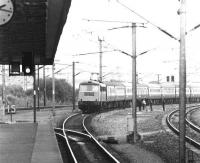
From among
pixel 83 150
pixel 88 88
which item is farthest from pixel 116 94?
pixel 83 150

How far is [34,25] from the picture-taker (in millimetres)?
13992

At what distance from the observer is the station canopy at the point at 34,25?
422 inches

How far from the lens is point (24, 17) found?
501 inches

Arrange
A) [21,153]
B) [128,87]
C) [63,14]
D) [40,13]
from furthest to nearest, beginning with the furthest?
1. [128,87]
2. [21,153]
3. [40,13]
4. [63,14]

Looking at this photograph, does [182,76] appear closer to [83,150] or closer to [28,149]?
[28,149]

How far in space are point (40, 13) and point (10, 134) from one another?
1013cm

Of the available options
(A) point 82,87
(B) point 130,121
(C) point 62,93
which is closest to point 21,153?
(B) point 130,121

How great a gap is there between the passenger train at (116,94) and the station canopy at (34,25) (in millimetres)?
22284

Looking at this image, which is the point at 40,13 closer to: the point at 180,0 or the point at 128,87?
the point at 180,0

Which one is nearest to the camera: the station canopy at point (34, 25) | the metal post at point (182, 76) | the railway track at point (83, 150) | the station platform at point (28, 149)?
the station canopy at point (34, 25)

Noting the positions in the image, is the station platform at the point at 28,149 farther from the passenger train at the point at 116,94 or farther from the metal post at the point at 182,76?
the passenger train at the point at 116,94

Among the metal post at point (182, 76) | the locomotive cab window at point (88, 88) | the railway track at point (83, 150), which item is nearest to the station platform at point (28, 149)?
the railway track at point (83, 150)

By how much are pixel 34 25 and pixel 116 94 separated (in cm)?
3826

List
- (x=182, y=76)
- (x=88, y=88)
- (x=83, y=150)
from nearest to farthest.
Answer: (x=182, y=76), (x=83, y=150), (x=88, y=88)
